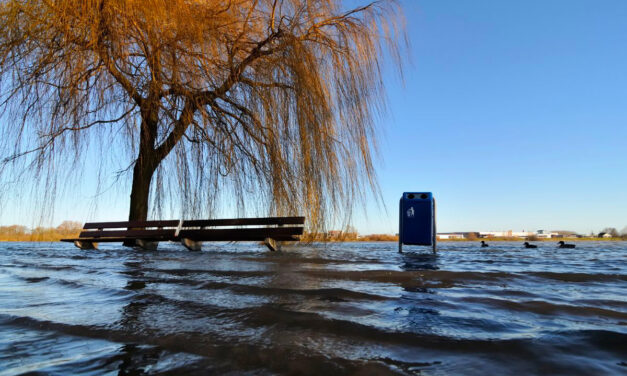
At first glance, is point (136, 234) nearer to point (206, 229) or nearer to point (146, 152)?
point (206, 229)

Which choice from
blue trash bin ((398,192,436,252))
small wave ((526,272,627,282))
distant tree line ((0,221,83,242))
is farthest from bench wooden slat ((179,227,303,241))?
small wave ((526,272,627,282))

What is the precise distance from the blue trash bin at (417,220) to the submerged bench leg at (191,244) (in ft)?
14.5

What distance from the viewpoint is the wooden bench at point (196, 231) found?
5.98 metres

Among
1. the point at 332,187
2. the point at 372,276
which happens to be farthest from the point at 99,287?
the point at 332,187

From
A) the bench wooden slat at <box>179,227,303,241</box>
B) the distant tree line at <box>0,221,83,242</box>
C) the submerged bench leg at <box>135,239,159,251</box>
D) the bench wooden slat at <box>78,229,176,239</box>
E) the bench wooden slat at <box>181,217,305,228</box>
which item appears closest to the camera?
the distant tree line at <box>0,221,83,242</box>

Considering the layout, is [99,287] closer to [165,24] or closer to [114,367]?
Result: [114,367]

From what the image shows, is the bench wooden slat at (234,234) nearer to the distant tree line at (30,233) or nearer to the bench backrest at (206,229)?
the bench backrest at (206,229)

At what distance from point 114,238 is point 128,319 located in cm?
777

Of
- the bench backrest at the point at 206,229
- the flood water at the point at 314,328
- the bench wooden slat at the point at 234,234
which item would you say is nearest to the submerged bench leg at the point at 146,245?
the bench backrest at the point at 206,229

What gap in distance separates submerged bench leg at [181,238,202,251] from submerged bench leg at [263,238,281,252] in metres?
1.77

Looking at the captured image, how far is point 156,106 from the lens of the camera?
5160mm

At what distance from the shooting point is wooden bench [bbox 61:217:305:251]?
5980 mm

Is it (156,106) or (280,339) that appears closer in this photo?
(280,339)

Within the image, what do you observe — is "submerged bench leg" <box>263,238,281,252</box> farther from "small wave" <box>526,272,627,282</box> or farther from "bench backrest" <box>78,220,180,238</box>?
"small wave" <box>526,272,627,282</box>
